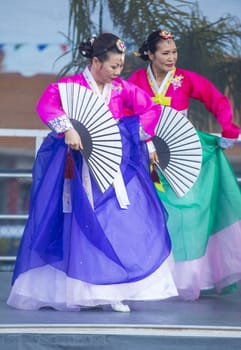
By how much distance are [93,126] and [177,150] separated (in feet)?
2.58

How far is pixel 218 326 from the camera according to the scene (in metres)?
5.30

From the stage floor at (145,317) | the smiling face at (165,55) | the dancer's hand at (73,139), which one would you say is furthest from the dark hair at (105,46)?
the stage floor at (145,317)

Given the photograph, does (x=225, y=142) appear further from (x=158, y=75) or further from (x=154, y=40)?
(x=154, y=40)

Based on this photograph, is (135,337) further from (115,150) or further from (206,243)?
(206,243)

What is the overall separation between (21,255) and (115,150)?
614mm

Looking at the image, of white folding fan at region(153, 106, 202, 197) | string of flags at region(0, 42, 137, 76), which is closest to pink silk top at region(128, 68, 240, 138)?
white folding fan at region(153, 106, 202, 197)

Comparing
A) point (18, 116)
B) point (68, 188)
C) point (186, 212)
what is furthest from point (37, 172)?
point (18, 116)

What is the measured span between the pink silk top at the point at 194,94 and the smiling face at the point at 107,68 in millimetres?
695

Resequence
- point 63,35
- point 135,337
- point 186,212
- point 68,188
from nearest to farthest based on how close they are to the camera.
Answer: point 135,337 < point 68,188 < point 186,212 < point 63,35

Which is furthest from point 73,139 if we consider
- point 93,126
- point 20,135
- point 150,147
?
point 20,135

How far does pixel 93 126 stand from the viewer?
5758 mm

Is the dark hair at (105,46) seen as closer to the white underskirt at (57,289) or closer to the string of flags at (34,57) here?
the white underskirt at (57,289)

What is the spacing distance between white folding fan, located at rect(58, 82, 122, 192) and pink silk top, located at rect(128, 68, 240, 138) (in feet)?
2.61

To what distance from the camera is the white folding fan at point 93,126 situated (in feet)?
18.9
